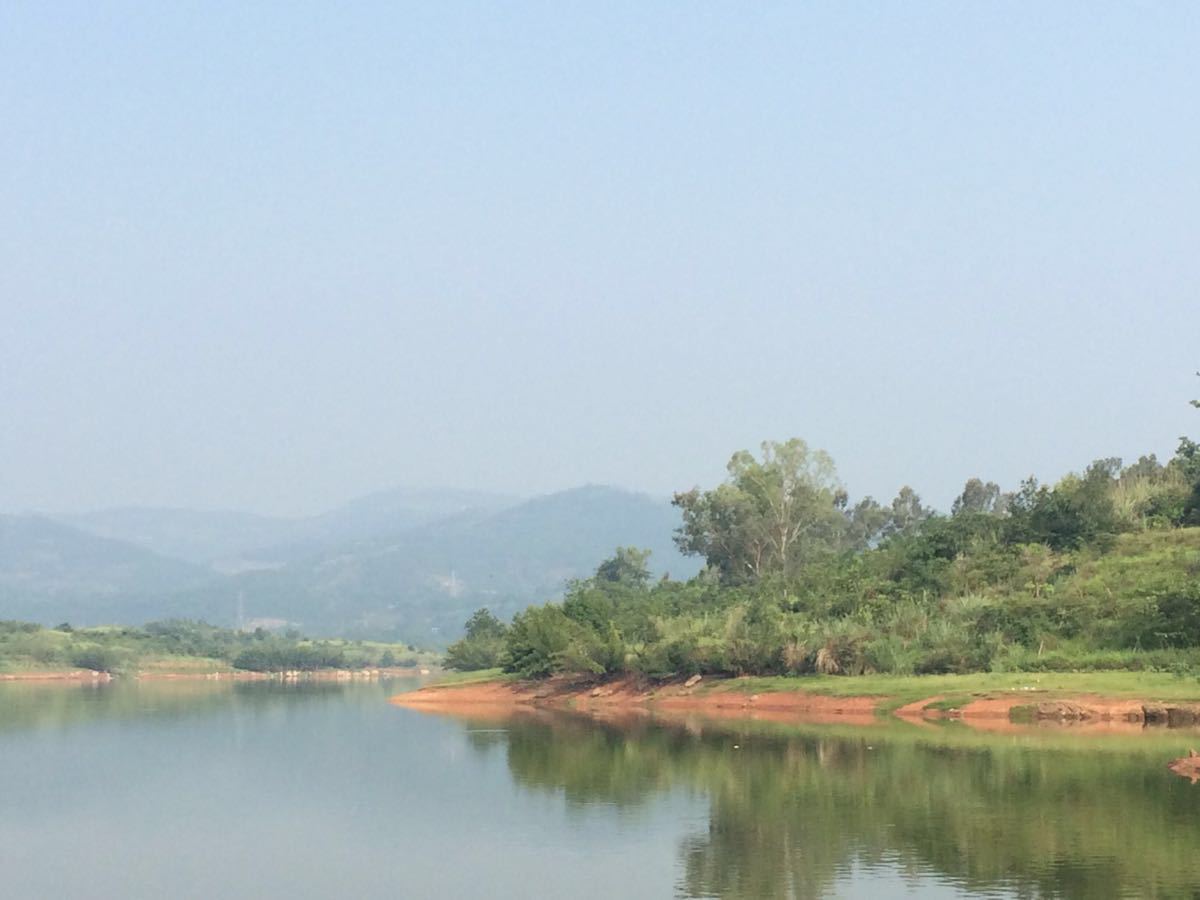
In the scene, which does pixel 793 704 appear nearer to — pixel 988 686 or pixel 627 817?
pixel 988 686

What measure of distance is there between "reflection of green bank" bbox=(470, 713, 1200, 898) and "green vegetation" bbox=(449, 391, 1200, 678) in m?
10.9

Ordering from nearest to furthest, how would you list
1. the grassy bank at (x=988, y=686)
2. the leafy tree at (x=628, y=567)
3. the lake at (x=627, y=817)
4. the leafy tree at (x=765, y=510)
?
the lake at (x=627, y=817) → the grassy bank at (x=988, y=686) → the leafy tree at (x=765, y=510) → the leafy tree at (x=628, y=567)

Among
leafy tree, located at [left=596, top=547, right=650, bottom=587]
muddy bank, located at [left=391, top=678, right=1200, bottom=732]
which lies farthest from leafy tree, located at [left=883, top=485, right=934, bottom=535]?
muddy bank, located at [left=391, top=678, right=1200, bottom=732]

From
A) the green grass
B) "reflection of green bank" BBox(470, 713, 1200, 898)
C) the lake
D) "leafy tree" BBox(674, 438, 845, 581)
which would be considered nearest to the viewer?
"reflection of green bank" BBox(470, 713, 1200, 898)

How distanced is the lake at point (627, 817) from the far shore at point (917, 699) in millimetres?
2798

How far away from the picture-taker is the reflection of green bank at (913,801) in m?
25.7

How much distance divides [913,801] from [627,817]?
5877mm

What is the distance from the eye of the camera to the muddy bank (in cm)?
5016

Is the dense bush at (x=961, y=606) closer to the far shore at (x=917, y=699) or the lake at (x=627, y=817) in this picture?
the far shore at (x=917, y=699)

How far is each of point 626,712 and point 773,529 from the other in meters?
47.4

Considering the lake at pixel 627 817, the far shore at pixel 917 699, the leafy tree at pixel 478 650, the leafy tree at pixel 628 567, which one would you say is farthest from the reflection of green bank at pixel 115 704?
the leafy tree at pixel 628 567

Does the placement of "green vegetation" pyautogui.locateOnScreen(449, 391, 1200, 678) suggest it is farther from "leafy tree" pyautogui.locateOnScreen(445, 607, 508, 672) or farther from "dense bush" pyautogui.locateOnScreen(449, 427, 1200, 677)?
"leafy tree" pyautogui.locateOnScreen(445, 607, 508, 672)

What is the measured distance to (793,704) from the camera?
206 ft

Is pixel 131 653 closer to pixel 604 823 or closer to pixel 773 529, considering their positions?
pixel 773 529
